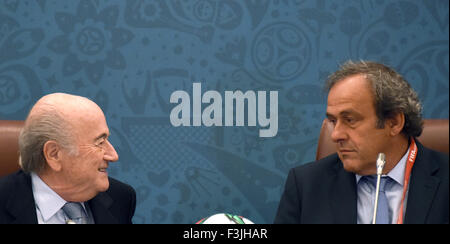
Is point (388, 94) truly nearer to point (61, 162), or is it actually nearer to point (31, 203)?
point (61, 162)

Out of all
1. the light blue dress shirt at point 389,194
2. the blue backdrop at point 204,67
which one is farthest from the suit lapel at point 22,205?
the light blue dress shirt at point 389,194

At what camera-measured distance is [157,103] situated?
267 centimetres

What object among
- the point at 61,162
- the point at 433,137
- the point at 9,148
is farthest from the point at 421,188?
the point at 9,148

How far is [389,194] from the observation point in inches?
70.9

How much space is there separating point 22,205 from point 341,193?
1.05m

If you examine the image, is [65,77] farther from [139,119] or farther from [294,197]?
[294,197]

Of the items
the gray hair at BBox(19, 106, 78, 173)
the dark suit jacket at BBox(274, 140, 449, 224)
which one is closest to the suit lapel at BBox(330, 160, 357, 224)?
the dark suit jacket at BBox(274, 140, 449, 224)

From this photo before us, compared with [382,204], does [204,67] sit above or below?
→ above

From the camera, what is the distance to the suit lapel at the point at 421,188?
1.70 meters

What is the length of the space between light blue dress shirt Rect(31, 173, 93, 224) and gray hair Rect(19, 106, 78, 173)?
0.21 feet

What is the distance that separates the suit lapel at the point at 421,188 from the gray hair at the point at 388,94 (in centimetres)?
12
